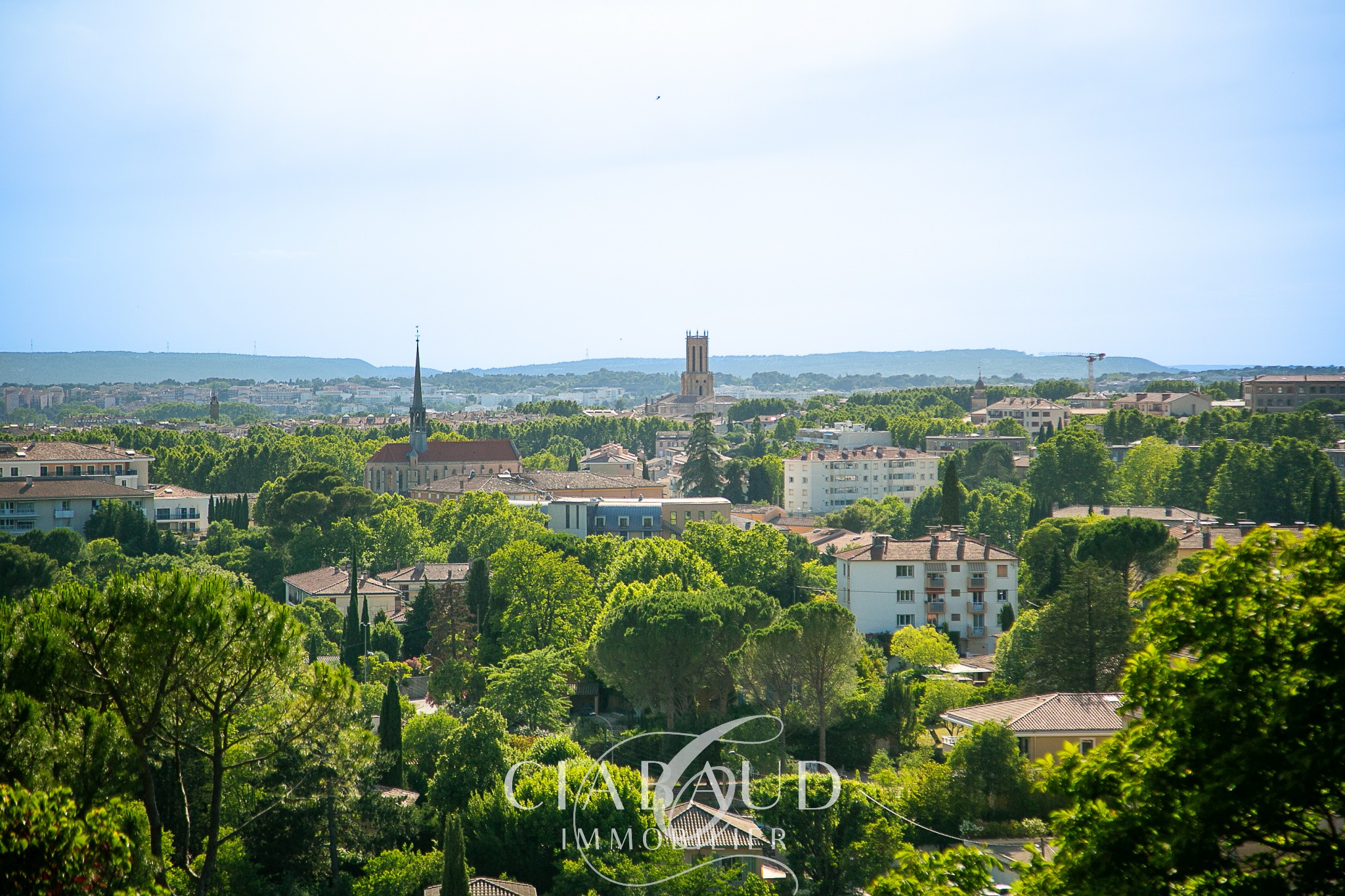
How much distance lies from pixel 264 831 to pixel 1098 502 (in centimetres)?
6305

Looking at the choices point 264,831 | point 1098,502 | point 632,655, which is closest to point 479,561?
point 632,655

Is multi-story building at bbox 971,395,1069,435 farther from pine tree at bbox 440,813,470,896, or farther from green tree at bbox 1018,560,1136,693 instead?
pine tree at bbox 440,813,470,896

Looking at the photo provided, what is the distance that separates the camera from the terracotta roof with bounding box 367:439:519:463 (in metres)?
95.2

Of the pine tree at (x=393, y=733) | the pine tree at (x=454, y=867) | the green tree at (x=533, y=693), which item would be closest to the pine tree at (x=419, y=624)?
the green tree at (x=533, y=693)

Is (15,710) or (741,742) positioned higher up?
(15,710)

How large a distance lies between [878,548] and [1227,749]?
33.7m

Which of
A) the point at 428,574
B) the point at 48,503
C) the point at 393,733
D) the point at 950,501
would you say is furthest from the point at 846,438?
the point at 393,733

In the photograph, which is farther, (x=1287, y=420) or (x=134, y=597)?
(x=1287, y=420)

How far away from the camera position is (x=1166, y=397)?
392 ft

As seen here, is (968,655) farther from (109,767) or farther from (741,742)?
(109,767)

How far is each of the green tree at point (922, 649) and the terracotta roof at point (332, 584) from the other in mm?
19459

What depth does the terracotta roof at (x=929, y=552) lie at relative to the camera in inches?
1667

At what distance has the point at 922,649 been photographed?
36094 millimetres

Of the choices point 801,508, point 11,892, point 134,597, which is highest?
point 134,597
